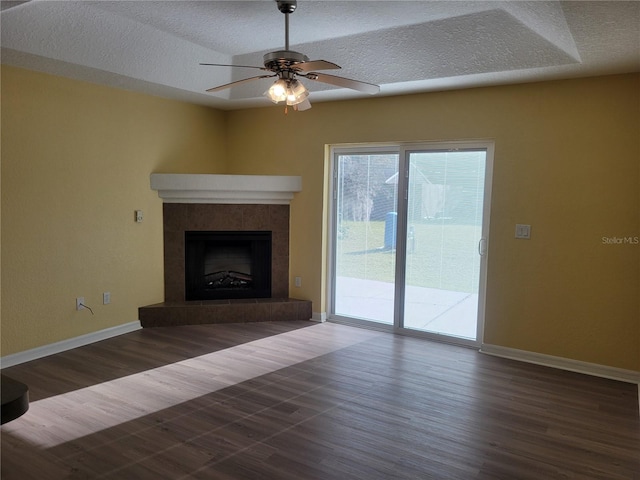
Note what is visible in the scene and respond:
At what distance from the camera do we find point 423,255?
4820 millimetres

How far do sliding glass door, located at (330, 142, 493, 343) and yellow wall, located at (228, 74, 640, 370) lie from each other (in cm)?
19

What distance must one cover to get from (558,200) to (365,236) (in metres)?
1.93

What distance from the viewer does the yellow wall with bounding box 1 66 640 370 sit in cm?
382

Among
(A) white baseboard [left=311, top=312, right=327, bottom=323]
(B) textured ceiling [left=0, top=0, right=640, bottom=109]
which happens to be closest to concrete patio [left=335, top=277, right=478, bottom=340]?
(A) white baseboard [left=311, top=312, right=327, bottom=323]

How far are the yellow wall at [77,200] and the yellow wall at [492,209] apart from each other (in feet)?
0.04

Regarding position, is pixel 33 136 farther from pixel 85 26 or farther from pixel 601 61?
pixel 601 61

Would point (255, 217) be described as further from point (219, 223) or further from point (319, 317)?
point (319, 317)

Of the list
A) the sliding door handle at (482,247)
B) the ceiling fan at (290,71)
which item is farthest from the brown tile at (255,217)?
the ceiling fan at (290,71)

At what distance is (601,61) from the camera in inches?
134

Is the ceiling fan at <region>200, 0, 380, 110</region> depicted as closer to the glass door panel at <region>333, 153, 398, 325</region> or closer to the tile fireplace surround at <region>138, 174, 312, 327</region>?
the glass door panel at <region>333, 153, 398, 325</region>

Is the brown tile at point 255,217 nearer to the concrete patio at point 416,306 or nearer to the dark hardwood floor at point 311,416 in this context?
the concrete patio at point 416,306

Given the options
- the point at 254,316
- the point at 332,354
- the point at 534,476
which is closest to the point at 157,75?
the point at 254,316

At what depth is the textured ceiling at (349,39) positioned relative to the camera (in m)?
3.10

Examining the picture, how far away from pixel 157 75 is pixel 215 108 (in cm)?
149
